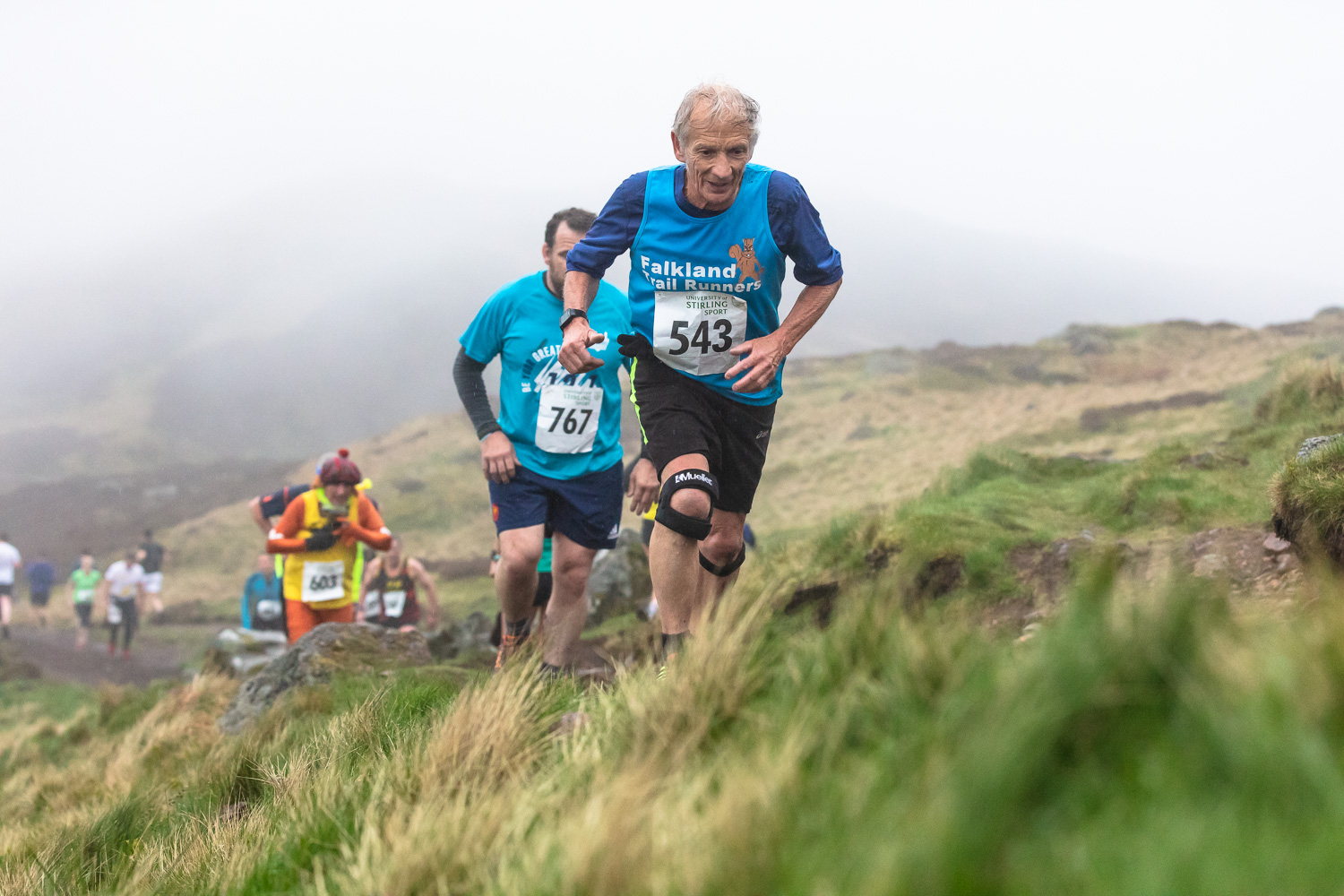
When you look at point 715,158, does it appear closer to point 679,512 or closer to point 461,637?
point 679,512

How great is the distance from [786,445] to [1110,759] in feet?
123

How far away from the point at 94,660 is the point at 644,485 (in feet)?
63.7

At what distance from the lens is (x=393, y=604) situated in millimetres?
12375

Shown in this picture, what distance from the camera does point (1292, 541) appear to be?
4000 mm

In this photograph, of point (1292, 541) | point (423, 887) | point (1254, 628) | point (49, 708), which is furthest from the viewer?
point (49, 708)

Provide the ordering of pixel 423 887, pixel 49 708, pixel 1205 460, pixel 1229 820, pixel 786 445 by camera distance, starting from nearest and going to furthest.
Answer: pixel 1229 820, pixel 423 887, pixel 1205 460, pixel 49 708, pixel 786 445

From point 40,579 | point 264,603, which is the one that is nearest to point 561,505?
point 264,603

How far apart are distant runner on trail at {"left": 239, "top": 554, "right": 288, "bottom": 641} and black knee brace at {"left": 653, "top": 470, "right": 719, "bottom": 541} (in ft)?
41.1

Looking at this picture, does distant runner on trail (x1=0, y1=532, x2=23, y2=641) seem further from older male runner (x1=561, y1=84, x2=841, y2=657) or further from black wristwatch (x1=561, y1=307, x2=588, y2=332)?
older male runner (x1=561, y1=84, x2=841, y2=657)

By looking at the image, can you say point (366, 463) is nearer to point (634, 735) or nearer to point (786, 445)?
point (786, 445)

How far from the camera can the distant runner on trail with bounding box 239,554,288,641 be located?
50.1 ft

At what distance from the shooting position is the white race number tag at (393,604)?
1235 centimetres

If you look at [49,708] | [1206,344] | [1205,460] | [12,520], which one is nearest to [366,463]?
[12,520]

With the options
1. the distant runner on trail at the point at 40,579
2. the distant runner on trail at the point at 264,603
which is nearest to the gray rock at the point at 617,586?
the distant runner on trail at the point at 264,603
